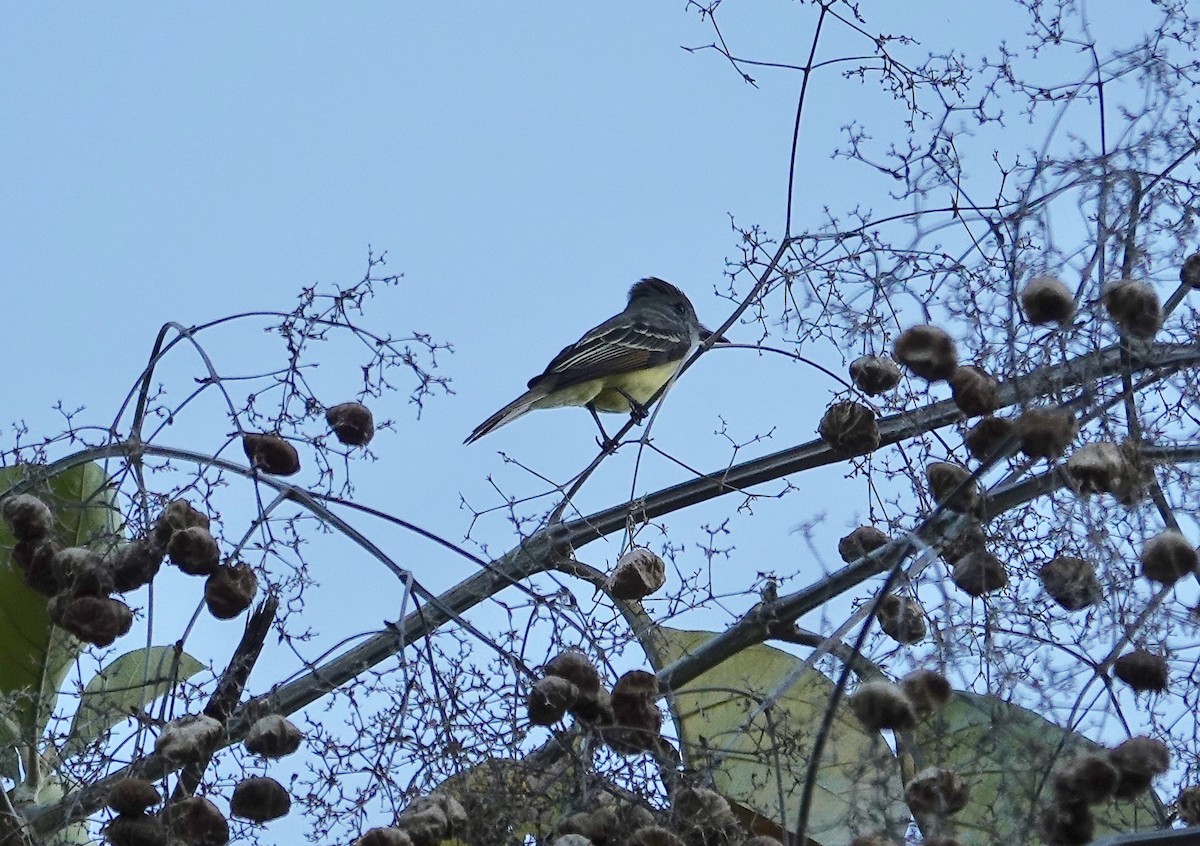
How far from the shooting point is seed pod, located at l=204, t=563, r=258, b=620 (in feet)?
11.2

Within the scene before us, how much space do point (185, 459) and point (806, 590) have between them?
1.38m

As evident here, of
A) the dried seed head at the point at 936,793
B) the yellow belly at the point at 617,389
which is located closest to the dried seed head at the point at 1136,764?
the dried seed head at the point at 936,793

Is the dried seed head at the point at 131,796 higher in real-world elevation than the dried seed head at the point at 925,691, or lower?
higher

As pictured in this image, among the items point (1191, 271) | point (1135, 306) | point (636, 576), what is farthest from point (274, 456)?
point (1191, 271)

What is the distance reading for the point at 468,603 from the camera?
3779 millimetres

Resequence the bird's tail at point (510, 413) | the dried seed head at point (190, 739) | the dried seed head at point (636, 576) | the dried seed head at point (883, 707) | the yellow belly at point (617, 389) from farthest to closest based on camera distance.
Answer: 1. the yellow belly at point (617, 389)
2. the bird's tail at point (510, 413)
3. the dried seed head at point (636, 576)
4. the dried seed head at point (190, 739)
5. the dried seed head at point (883, 707)

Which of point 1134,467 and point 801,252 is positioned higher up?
point 801,252

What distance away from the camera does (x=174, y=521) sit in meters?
3.48

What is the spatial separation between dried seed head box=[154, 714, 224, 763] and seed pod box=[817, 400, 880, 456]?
1473 mm

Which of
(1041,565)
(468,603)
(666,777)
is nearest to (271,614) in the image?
(468,603)

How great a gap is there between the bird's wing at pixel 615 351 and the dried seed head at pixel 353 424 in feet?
12.8

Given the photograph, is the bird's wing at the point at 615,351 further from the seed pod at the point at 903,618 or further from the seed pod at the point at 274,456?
the seed pod at the point at 903,618

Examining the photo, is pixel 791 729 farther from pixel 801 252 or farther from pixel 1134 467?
pixel 801 252

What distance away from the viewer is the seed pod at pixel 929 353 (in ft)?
10.4
